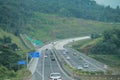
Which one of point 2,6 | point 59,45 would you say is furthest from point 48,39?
point 2,6

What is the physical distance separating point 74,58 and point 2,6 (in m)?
47.3

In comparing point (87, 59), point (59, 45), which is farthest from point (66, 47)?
point (87, 59)

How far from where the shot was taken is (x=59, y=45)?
593 feet

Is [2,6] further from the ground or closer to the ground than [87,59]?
further from the ground

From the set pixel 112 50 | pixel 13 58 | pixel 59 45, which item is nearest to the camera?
pixel 13 58

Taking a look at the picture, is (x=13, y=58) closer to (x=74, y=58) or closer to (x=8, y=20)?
(x=74, y=58)

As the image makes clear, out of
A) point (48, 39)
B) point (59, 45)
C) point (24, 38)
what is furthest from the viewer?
point (48, 39)

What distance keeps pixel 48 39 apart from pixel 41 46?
27.6 m

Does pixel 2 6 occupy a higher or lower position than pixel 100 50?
higher

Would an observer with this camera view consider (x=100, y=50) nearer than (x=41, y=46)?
Yes

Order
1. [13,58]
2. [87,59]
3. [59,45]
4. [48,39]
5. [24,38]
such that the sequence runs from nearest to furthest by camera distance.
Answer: [13,58]
[87,59]
[24,38]
[59,45]
[48,39]

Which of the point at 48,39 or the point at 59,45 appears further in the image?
the point at 48,39

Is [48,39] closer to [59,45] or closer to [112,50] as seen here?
[59,45]

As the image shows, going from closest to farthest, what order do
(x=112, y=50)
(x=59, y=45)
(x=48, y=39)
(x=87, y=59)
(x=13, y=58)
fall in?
(x=13, y=58), (x=87, y=59), (x=112, y=50), (x=59, y=45), (x=48, y=39)
